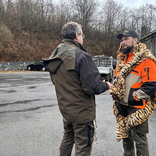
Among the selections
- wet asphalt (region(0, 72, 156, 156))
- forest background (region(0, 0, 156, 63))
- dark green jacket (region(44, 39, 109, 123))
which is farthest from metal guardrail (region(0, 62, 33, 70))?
dark green jacket (region(44, 39, 109, 123))

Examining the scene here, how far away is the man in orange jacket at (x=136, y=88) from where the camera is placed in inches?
91.7

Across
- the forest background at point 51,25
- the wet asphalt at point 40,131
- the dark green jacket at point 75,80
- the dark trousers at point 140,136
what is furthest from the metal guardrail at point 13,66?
the dark trousers at point 140,136

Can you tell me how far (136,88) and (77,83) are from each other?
963 mm

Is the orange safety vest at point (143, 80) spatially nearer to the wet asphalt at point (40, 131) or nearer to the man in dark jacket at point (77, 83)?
the man in dark jacket at point (77, 83)

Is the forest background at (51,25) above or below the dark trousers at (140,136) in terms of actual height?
above

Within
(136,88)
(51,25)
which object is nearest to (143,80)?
(136,88)

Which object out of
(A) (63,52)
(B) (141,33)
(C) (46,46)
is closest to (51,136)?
(A) (63,52)

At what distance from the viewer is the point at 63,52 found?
2066 millimetres

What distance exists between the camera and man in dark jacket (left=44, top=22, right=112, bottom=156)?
2.00 m

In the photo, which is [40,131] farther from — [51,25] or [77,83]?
[51,25]

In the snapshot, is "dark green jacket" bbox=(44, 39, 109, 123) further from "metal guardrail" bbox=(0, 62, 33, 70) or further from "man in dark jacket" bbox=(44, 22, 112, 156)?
"metal guardrail" bbox=(0, 62, 33, 70)

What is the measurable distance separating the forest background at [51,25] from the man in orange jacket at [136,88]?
27706mm

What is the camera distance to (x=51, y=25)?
38.7 meters

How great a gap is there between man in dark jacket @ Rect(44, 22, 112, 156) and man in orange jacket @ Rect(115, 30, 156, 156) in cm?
52
